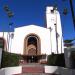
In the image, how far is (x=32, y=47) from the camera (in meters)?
63.7

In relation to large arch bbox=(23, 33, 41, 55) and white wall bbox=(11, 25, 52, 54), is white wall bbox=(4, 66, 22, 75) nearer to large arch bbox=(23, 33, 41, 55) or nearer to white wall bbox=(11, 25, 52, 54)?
white wall bbox=(11, 25, 52, 54)

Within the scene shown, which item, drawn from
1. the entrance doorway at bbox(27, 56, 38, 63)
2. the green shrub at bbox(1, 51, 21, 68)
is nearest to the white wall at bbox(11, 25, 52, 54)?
the entrance doorway at bbox(27, 56, 38, 63)

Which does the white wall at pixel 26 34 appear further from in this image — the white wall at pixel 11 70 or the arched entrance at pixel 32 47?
the white wall at pixel 11 70

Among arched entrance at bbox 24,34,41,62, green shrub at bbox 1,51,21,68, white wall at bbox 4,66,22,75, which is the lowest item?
white wall at bbox 4,66,22,75

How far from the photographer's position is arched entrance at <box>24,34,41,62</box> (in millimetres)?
61719

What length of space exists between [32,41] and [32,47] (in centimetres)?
220

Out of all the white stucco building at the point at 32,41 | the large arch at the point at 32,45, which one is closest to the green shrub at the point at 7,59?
the white stucco building at the point at 32,41

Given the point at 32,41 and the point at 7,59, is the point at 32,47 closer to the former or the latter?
the point at 32,41

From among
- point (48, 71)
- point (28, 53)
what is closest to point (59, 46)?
point (28, 53)

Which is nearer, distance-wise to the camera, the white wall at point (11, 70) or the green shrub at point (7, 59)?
the green shrub at point (7, 59)

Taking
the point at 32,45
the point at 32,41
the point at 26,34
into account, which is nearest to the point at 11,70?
the point at 26,34

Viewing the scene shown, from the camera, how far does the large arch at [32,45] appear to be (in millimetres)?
61744

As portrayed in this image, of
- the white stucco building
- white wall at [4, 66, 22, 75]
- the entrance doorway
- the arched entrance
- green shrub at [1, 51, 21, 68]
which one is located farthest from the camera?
the entrance doorway

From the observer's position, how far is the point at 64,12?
47.0m
